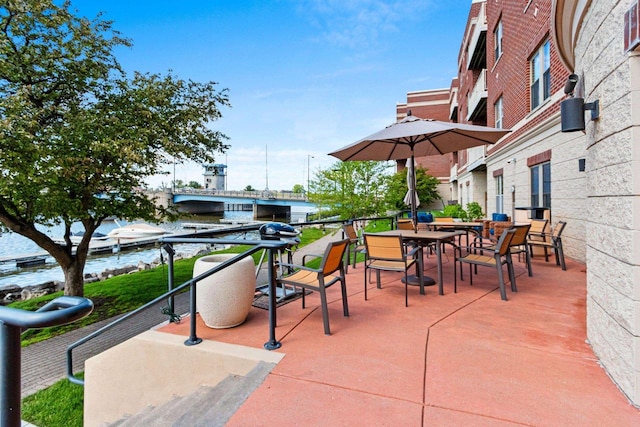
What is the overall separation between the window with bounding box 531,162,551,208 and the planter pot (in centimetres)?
817

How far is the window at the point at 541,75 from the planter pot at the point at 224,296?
9.13 meters

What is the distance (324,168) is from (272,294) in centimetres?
1351

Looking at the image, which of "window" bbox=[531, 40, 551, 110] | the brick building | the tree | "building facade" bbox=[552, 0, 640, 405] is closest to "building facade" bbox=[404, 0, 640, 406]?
"building facade" bbox=[552, 0, 640, 405]

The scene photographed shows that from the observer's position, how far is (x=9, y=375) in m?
0.97

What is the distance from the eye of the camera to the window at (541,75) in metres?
8.71

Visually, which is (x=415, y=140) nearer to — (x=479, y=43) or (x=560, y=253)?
(x=560, y=253)

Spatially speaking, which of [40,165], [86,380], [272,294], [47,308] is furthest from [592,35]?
[40,165]

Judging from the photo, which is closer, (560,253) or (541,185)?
(560,253)

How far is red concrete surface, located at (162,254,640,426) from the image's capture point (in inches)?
78.8

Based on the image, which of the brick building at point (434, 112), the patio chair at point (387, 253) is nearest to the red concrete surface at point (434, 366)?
the patio chair at point (387, 253)

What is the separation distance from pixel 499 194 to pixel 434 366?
12.4m

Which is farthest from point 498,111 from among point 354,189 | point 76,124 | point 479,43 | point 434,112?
point 434,112

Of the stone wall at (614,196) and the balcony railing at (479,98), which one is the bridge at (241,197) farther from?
the stone wall at (614,196)

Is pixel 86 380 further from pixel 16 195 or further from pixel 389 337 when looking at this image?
pixel 16 195
